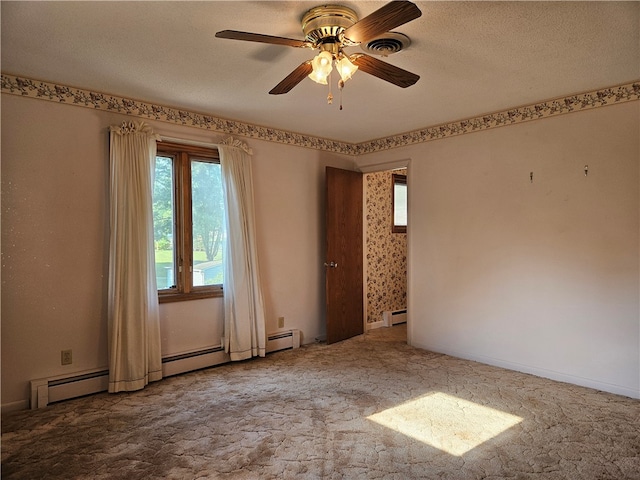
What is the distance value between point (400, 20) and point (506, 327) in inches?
123

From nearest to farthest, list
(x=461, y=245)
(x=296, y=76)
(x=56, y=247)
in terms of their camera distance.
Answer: (x=296, y=76)
(x=56, y=247)
(x=461, y=245)

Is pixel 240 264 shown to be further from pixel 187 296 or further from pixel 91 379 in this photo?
pixel 91 379

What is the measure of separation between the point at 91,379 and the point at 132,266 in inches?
37.3

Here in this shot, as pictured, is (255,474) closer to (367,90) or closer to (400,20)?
(400,20)

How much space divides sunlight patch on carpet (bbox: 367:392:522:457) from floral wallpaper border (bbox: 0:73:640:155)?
2550 millimetres

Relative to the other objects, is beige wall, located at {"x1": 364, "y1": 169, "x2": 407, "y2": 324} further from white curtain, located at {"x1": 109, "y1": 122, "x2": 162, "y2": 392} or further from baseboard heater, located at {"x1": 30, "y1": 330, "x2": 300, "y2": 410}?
white curtain, located at {"x1": 109, "y1": 122, "x2": 162, "y2": 392}

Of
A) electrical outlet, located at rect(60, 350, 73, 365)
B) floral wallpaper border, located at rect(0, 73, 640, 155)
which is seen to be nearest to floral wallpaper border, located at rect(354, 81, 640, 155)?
floral wallpaper border, located at rect(0, 73, 640, 155)

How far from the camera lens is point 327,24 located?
6.97ft

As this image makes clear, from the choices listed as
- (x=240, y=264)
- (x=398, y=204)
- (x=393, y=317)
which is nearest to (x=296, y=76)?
(x=240, y=264)

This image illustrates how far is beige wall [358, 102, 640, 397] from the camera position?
3.26 m

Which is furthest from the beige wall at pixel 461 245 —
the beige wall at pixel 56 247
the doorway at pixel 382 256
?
the doorway at pixel 382 256

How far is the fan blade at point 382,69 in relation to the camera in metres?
2.24

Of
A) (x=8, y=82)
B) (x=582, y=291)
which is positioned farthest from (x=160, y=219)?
(x=582, y=291)

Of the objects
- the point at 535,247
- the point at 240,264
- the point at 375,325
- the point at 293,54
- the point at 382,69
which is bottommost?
the point at 375,325
